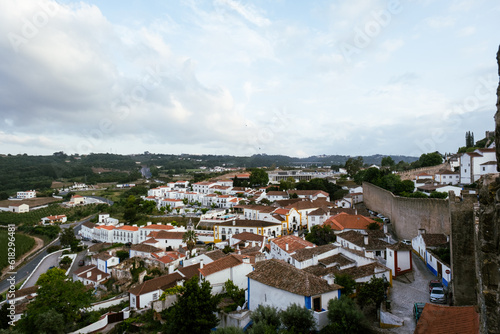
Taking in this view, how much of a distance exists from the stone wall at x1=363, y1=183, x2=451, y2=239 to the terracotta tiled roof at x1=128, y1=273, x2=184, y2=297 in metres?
16.8

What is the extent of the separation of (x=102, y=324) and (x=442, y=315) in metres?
18.3

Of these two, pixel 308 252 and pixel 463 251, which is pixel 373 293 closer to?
pixel 463 251

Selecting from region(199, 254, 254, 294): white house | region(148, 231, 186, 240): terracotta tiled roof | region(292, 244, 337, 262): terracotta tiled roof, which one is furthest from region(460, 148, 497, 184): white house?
region(148, 231, 186, 240): terracotta tiled roof

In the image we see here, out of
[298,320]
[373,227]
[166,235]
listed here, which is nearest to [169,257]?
[166,235]

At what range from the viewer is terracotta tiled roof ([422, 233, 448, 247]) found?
17042 mm

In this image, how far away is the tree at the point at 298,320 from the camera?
10008 mm

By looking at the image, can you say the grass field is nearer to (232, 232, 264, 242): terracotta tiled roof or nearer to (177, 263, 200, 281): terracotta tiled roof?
(177, 263, 200, 281): terracotta tiled roof

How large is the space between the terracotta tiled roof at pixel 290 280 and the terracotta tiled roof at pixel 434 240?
9.05 m

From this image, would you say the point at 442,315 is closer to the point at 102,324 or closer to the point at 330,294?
the point at 330,294

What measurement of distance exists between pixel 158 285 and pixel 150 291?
74 cm

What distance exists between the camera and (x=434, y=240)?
17547mm

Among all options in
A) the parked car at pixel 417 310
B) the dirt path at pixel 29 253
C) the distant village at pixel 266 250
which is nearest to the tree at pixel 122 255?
the distant village at pixel 266 250

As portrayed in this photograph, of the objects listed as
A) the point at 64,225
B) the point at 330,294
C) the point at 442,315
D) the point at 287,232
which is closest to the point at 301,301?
the point at 330,294

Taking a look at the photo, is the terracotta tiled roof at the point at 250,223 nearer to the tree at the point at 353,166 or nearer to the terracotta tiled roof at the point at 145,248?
the terracotta tiled roof at the point at 145,248
